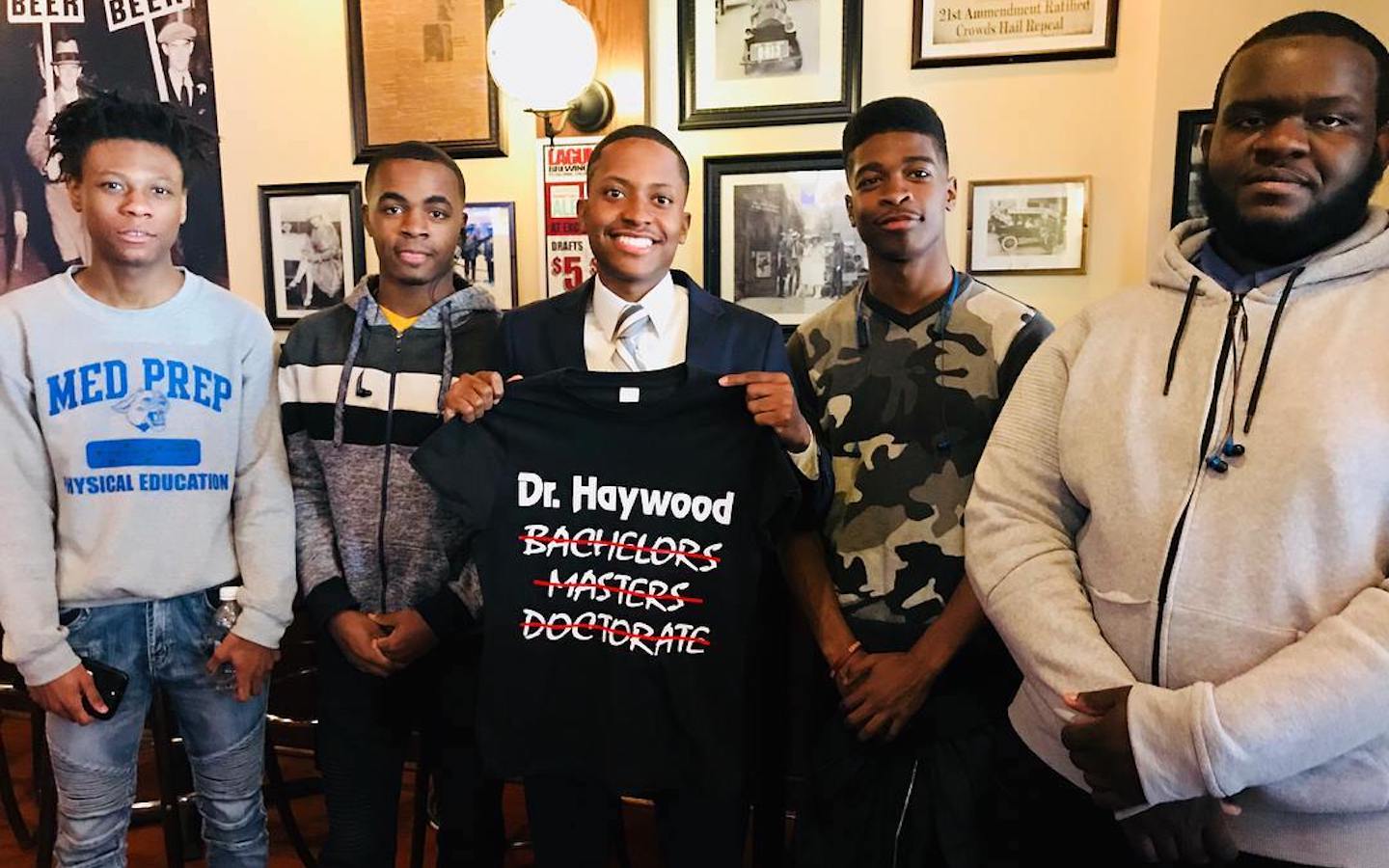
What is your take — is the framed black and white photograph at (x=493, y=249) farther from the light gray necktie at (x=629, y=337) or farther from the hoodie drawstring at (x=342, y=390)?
the light gray necktie at (x=629, y=337)

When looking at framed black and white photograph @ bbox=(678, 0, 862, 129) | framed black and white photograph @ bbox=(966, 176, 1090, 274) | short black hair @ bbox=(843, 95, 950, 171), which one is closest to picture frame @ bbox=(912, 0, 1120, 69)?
framed black and white photograph @ bbox=(678, 0, 862, 129)

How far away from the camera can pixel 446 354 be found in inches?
61.4

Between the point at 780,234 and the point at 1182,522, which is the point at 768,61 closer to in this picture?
the point at 780,234

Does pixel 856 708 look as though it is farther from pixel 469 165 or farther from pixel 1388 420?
pixel 469 165

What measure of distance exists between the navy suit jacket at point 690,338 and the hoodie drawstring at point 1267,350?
2.30 ft

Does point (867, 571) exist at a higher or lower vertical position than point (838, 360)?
lower

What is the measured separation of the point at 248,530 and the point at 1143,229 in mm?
2267

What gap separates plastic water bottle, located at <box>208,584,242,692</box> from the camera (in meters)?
1.53

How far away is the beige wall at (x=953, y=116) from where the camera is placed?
221 centimetres

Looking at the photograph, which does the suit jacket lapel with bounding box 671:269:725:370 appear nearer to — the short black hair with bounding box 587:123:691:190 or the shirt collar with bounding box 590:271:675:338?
the shirt collar with bounding box 590:271:675:338

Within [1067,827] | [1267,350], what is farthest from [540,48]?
[1067,827]

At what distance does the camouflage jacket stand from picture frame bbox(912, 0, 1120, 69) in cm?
123

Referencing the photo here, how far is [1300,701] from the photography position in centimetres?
87

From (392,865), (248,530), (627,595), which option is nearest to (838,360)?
(627,595)
